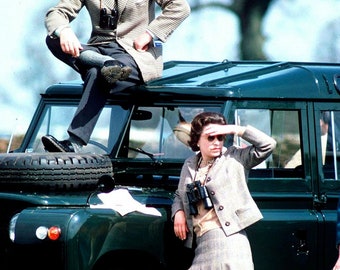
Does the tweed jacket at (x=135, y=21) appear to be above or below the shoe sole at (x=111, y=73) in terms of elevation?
above

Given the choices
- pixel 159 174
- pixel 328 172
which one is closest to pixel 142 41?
pixel 159 174

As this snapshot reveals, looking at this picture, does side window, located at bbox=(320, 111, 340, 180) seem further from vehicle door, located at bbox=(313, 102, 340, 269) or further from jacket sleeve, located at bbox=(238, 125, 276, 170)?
jacket sleeve, located at bbox=(238, 125, 276, 170)

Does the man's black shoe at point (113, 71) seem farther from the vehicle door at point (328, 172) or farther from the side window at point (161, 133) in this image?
the vehicle door at point (328, 172)

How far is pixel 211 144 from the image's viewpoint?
27.5 ft

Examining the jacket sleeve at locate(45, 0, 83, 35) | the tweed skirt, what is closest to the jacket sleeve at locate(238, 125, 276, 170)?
the tweed skirt

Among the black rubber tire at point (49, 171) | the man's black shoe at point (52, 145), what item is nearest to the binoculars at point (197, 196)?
the black rubber tire at point (49, 171)

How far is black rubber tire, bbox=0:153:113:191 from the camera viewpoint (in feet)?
27.8

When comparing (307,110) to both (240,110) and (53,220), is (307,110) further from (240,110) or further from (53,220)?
(53,220)

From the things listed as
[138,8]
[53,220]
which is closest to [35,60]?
[138,8]

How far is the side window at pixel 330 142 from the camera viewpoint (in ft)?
29.8

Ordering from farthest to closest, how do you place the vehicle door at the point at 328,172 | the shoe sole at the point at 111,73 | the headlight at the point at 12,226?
the shoe sole at the point at 111,73
the vehicle door at the point at 328,172
the headlight at the point at 12,226

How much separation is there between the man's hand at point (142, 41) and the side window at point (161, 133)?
42 cm

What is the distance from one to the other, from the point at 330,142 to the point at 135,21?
157cm

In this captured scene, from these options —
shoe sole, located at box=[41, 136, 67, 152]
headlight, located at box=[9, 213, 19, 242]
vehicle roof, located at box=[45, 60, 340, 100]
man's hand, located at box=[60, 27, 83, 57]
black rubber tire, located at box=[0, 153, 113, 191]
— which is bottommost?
headlight, located at box=[9, 213, 19, 242]
